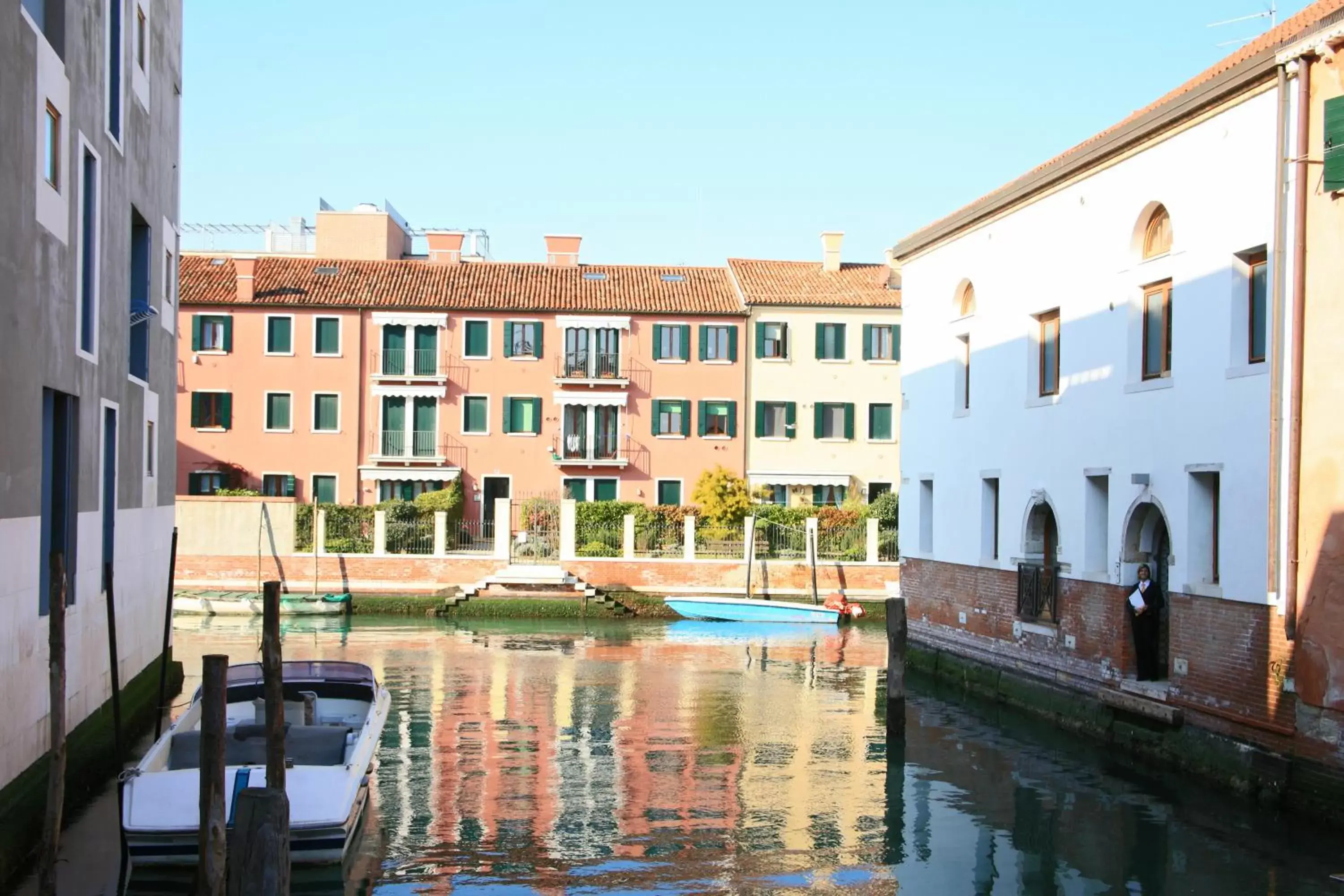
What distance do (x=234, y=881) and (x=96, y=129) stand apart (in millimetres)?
8753

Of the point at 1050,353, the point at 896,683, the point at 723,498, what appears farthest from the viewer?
the point at 723,498

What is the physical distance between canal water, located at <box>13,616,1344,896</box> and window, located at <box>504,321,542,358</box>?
19.7m

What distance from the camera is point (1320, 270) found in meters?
13.0

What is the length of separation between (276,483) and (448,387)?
18.2 feet

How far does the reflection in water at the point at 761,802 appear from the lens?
462 inches

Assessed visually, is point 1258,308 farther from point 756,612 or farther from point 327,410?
point 327,410

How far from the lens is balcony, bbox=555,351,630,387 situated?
1662 inches

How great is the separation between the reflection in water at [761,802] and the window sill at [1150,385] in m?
4.17

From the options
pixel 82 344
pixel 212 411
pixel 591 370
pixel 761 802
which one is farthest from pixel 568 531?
pixel 82 344

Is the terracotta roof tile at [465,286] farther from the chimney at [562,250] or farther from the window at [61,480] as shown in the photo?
the window at [61,480]

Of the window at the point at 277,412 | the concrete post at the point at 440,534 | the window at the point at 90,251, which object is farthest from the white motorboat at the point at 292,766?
the window at the point at 277,412

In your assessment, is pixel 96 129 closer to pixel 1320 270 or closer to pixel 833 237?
pixel 1320 270

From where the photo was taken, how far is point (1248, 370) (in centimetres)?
1420

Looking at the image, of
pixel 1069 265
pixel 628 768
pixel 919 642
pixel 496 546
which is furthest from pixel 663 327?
pixel 628 768
